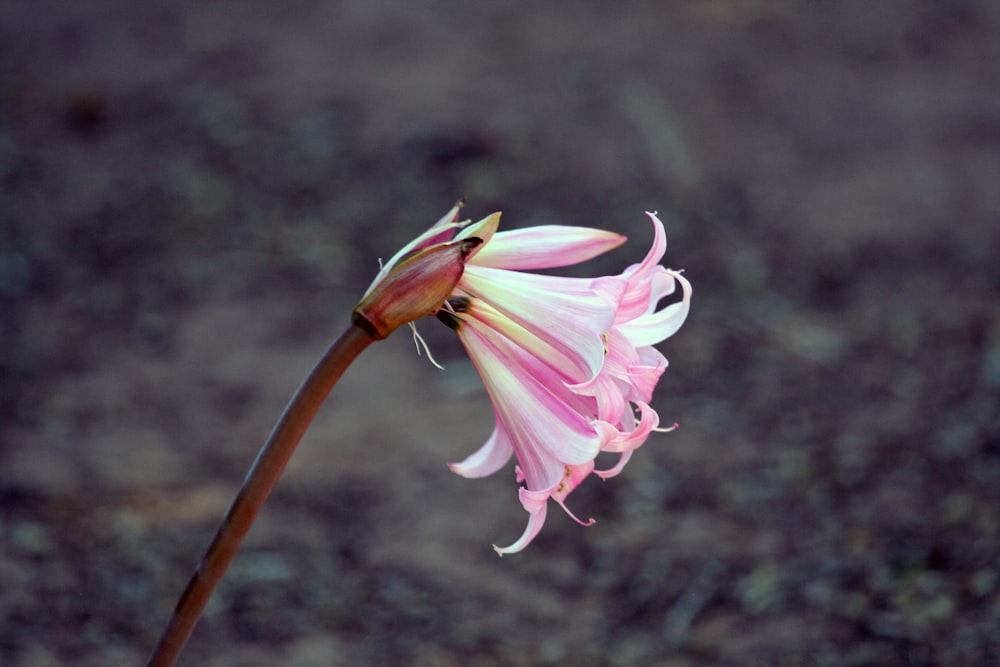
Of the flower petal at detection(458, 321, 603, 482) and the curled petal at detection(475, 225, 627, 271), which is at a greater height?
the curled petal at detection(475, 225, 627, 271)

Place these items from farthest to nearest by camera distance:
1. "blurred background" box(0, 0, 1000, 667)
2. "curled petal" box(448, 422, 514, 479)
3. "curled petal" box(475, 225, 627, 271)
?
"blurred background" box(0, 0, 1000, 667) < "curled petal" box(448, 422, 514, 479) < "curled petal" box(475, 225, 627, 271)

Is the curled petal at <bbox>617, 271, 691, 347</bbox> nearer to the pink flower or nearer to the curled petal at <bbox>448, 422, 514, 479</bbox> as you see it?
the pink flower

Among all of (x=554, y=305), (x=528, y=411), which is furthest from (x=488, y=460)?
(x=554, y=305)

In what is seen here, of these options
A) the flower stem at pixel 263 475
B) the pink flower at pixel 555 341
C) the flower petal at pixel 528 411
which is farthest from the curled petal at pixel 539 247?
the flower stem at pixel 263 475

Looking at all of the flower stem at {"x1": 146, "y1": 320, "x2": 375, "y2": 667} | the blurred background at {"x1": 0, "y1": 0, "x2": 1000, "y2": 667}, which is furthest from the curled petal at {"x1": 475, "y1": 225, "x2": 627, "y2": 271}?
A: the blurred background at {"x1": 0, "y1": 0, "x2": 1000, "y2": 667}

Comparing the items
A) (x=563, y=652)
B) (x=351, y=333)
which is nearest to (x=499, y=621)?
(x=563, y=652)

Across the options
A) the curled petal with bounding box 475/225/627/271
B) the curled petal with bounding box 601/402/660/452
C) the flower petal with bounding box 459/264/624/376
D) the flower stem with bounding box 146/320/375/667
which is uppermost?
the curled petal with bounding box 475/225/627/271

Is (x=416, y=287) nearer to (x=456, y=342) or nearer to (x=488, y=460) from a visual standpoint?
(x=488, y=460)

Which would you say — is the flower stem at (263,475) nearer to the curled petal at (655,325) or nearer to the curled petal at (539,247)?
the curled petal at (539,247)
